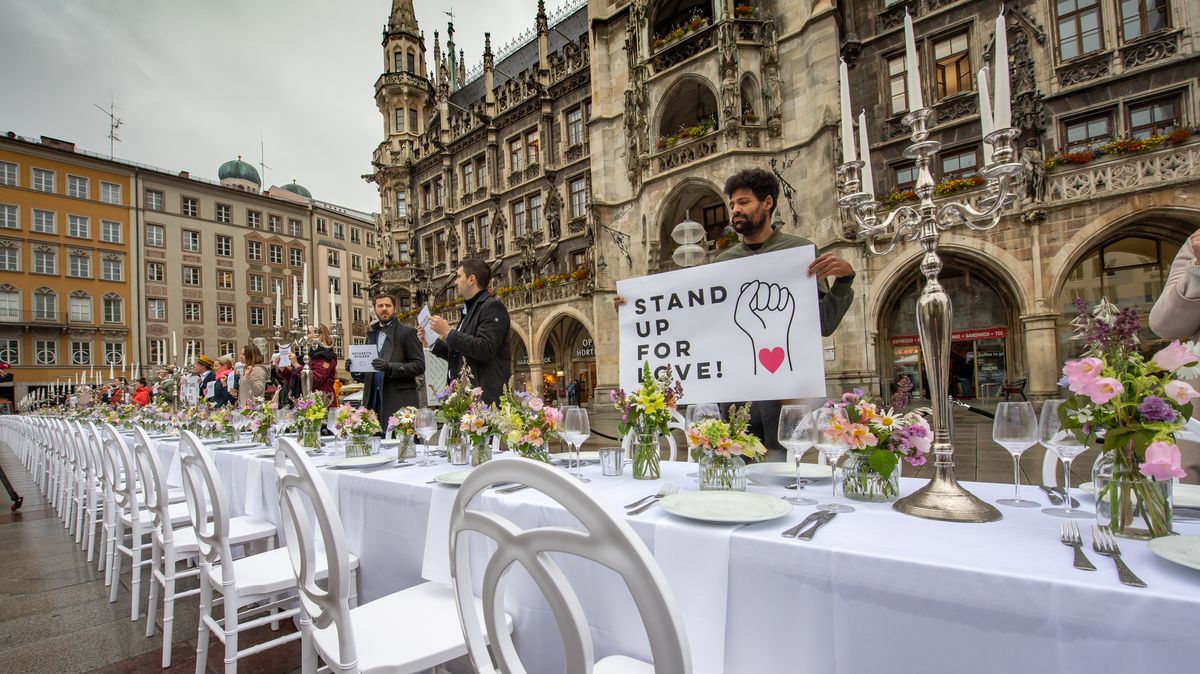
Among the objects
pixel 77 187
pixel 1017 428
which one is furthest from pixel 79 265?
pixel 1017 428

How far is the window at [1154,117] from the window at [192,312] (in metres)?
44.8

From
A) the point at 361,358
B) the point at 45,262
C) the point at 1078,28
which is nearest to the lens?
the point at 361,358

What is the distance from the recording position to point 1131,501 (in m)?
1.15

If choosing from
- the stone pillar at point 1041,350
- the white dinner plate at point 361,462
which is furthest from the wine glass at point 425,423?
the stone pillar at point 1041,350

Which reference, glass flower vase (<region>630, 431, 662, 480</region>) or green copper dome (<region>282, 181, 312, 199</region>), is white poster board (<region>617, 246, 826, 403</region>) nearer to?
glass flower vase (<region>630, 431, 662, 480</region>)

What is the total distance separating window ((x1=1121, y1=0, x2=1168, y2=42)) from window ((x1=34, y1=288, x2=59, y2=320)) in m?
46.8

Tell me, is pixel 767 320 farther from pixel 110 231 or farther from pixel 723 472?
pixel 110 231

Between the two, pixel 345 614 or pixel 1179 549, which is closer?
pixel 1179 549

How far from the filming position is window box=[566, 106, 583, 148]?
2266cm

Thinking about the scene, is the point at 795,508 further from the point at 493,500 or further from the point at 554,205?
the point at 554,205

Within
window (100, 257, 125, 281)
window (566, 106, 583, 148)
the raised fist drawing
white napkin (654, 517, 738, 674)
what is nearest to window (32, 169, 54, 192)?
window (100, 257, 125, 281)

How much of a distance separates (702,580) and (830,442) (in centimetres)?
54

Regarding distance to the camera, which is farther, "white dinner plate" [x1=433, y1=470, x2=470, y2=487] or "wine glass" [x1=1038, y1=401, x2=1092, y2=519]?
"white dinner plate" [x1=433, y1=470, x2=470, y2=487]

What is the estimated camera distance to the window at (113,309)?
32438 millimetres
